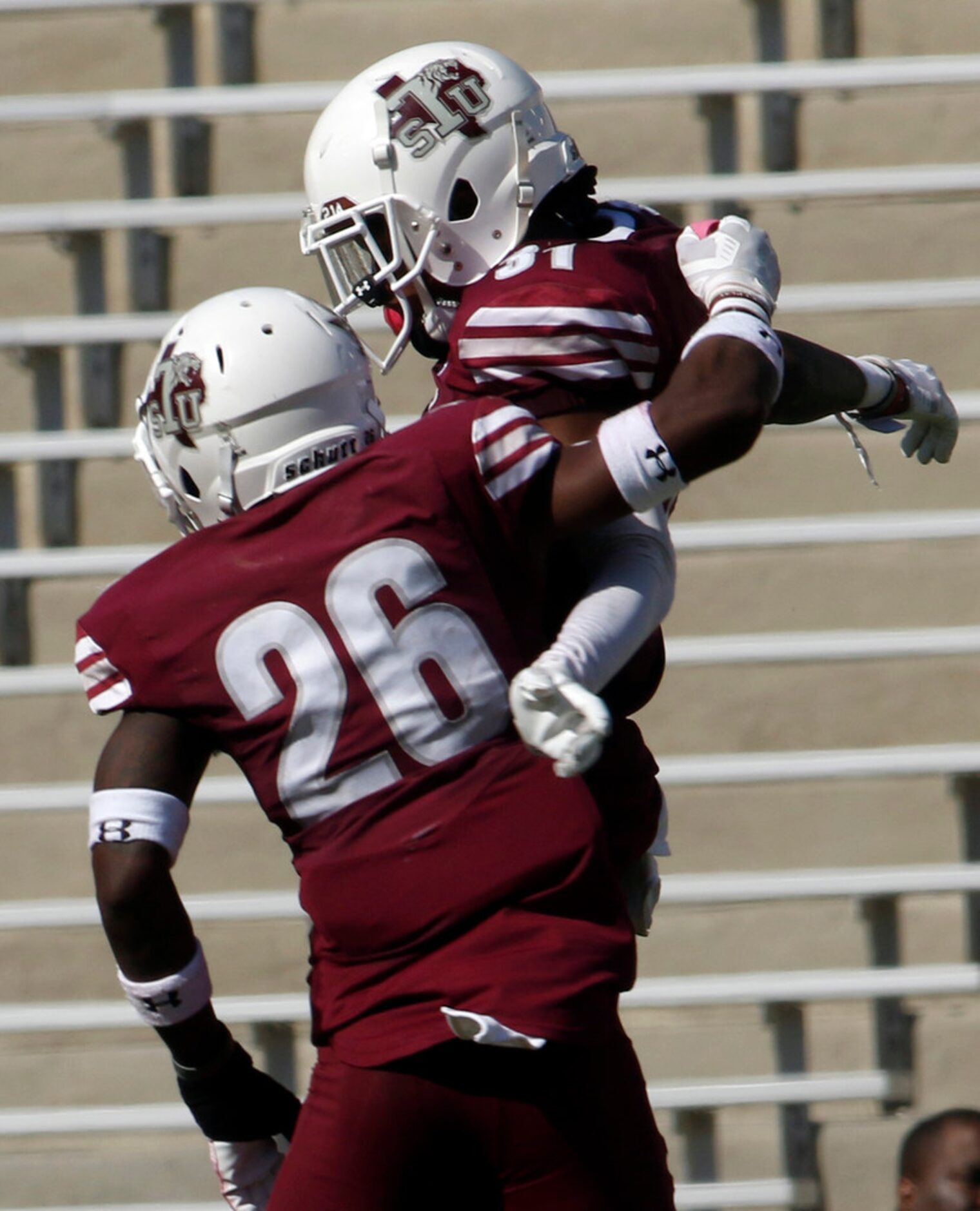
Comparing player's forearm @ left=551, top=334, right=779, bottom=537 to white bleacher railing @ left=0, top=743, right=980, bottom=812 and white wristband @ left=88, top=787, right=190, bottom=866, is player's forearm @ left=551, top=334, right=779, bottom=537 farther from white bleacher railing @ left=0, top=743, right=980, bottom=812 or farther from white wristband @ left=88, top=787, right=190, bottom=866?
white bleacher railing @ left=0, top=743, right=980, bottom=812

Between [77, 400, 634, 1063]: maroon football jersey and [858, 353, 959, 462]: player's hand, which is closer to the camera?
[77, 400, 634, 1063]: maroon football jersey

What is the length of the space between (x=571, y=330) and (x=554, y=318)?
2cm

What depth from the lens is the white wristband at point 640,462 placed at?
5.04 ft

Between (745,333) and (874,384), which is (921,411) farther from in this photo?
(745,333)

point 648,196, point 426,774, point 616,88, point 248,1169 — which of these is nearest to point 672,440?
point 426,774

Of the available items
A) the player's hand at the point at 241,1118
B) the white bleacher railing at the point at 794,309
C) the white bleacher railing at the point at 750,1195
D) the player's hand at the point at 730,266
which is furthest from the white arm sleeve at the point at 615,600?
the white bleacher railing at the point at 794,309

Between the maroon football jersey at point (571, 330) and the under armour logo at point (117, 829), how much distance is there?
51 centimetres

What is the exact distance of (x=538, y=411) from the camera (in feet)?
5.54

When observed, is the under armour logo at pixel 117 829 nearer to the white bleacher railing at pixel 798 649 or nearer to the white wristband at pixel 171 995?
the white wristband at pixel 171 995

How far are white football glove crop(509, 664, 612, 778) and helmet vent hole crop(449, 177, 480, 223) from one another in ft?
1.96

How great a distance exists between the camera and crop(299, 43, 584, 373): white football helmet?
5.99 feet

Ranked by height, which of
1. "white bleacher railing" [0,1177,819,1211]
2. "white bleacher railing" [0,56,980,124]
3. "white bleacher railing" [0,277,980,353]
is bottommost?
"white bleacher railing" [0,1177,819,1211]

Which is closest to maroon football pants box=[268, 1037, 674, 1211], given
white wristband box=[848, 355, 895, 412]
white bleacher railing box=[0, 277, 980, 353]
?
white wristband box=[848, 355, 895, 412]

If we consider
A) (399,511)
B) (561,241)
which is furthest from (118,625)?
(561,241)
